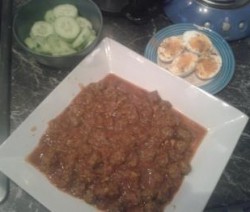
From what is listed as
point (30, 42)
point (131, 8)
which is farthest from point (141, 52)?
point (30, 42)

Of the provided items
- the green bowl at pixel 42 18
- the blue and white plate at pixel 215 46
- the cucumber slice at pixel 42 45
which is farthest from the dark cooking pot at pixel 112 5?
the cucumber slice at pixel 42 45

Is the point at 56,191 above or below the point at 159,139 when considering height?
below

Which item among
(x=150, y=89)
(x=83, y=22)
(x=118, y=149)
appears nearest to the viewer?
(x=118, y=149)

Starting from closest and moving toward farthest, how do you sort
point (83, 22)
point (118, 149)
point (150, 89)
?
point (118, 149), point (150, 89), point (83, 22)

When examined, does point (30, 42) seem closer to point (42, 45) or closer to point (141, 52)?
point (42, 45)

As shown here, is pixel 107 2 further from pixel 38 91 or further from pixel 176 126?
pixel 176 126

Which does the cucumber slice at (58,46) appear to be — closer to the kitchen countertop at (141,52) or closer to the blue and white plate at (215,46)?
the kitchen countertop at (141,52)

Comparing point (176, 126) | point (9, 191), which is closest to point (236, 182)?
point (176, 126)
